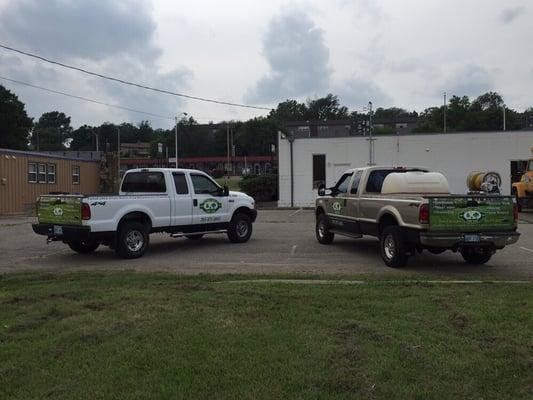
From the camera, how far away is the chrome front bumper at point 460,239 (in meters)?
10.3

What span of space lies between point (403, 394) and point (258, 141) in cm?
12701

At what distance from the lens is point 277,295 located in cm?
754

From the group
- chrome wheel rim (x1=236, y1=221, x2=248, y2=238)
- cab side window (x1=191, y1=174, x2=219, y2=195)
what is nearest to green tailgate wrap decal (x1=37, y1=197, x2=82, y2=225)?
cab side window (x1=191, y1=174, x2=219, y2=195)

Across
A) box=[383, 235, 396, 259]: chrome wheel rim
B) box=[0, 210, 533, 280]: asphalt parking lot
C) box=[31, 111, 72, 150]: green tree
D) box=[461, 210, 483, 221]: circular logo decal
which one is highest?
box=[31, 111, 72, 150]: green tree

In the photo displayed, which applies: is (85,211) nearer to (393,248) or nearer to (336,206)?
(336,206)

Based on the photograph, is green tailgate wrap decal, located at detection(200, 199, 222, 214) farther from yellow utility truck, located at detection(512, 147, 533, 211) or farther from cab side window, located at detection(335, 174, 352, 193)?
yellow utility truck, located at detection(512, 147, 533, 211)

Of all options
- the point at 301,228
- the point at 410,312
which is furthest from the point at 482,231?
the point at 301,228

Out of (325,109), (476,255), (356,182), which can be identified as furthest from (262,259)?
(325,109)

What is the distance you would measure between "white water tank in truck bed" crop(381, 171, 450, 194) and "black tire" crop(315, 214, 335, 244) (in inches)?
110

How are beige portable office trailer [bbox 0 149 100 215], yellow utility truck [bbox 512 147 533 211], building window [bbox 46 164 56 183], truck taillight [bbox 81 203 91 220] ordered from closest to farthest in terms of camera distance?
truck taillight [bbox 81 203 91 220] < yellow utility truck [bbox 512 147 533 211] < beige portable office trailer [bbox 0 149 100 215] < building window [bbox 46 164 56 183]

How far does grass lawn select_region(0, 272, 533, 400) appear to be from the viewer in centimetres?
443

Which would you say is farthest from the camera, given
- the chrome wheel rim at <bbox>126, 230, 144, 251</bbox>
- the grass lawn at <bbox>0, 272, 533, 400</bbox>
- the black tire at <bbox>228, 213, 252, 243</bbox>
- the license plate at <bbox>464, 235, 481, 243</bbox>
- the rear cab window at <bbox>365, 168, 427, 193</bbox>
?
the black tire at <bbox>228, 213, 252, 243</bbox>

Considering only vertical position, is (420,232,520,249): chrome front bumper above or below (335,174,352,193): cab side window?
below

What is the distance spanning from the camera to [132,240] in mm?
12742
